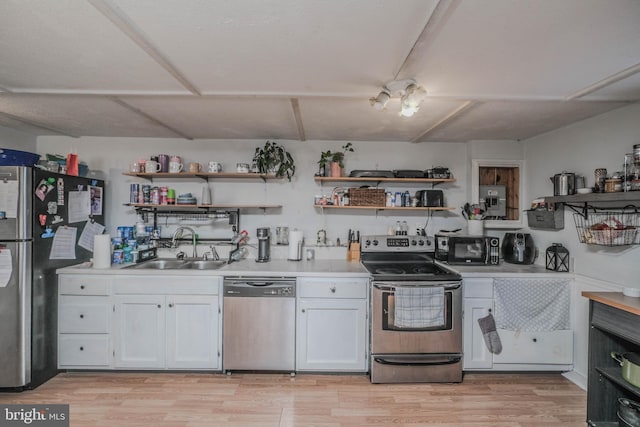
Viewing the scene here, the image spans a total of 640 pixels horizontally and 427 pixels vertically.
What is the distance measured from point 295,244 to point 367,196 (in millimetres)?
876

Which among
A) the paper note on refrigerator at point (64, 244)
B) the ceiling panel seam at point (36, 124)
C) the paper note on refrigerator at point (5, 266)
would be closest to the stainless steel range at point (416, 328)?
the paper note on refrigerator at point (64, 244)

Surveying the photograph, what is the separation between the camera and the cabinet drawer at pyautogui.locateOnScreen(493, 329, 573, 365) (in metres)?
2.51

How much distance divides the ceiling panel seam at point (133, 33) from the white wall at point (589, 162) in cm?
304

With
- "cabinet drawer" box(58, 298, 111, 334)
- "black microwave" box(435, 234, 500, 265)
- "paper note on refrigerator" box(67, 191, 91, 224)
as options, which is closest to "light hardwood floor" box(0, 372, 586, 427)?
"cabinet drawer" box(58, 298, 111, 334)

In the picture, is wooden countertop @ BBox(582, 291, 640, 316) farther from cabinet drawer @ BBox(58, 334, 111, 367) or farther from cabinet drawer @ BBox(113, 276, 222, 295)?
cabinet drawer @ BBox(58, 334, 111, 367)

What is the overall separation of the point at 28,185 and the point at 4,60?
982mm

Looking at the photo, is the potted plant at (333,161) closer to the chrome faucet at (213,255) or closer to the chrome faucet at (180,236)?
the chrome faucet at (213,255)

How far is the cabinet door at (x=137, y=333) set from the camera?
249cm

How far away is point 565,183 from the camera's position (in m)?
2.49

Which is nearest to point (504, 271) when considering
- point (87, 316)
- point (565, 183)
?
Result: point (565, 183)

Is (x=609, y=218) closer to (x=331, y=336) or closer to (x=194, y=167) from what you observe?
(x=331, y=336)

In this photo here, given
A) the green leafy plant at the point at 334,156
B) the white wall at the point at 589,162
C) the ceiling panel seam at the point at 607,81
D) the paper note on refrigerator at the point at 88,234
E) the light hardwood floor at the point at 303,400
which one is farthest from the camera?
the green leafy plant at the point at 334,156

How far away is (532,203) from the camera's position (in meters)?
2.96

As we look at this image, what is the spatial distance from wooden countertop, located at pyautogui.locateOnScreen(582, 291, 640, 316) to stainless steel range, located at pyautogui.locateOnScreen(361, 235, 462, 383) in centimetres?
84
